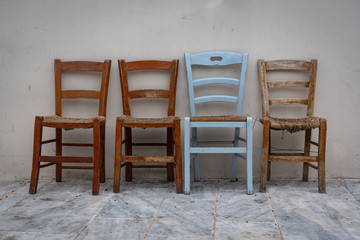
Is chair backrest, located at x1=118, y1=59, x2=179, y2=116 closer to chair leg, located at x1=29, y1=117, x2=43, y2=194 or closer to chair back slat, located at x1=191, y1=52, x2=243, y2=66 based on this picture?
chair back slat, located at x1=191, y1=52, x2=243, y2=66

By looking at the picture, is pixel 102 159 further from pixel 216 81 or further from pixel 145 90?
pixel 216 81

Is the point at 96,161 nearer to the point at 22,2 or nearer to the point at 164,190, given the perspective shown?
the point at 164,190

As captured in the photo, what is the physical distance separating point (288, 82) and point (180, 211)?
1419 millimetres

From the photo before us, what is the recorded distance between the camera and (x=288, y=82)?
3.03 metres

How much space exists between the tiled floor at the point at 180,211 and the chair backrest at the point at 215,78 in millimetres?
676

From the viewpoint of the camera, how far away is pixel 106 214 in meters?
2.28

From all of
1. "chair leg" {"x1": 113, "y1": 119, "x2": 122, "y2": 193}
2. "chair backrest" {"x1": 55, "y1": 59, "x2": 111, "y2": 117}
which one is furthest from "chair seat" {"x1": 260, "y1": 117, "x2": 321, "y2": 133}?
"chair backrest" {"x1": 55, "y1": 59, "x2": 111, "y2": 117}

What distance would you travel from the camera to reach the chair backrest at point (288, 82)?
3.01 metres

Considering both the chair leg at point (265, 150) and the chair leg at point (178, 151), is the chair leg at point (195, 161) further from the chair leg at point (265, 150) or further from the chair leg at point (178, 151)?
the chair leg at point (265, 150)

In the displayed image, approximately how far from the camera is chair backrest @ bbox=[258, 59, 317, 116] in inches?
118

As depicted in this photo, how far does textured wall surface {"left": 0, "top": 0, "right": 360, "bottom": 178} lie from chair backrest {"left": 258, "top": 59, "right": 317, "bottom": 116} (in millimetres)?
102

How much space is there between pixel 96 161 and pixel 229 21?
1.57m

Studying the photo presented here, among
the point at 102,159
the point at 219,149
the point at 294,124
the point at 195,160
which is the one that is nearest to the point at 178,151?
the point at 219,149

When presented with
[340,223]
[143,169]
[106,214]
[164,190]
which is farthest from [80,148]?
[340,223]
